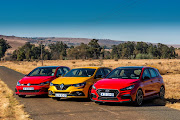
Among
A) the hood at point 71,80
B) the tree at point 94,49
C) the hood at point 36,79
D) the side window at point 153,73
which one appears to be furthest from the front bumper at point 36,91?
the tree at point 94,49

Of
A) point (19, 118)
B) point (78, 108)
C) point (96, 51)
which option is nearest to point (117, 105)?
point (78, 108)

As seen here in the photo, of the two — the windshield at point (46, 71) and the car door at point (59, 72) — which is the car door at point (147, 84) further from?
the windshield at point (46, 71)

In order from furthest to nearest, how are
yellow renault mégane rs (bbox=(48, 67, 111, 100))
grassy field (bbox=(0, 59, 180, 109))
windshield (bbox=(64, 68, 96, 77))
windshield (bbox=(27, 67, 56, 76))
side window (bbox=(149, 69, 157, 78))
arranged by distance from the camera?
windshield (bbox=(27, 67, 56, 76)) < grassy field (bbox=(0, 59, 180, 109)) < windshield (bbox=(64, 68, 96, 77)) < side window (bbox=(149, 69, 157, 78)) < yellow renault mégane rs (bbox=(48, 67, 111, 100))

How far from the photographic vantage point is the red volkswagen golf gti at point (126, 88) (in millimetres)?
10055

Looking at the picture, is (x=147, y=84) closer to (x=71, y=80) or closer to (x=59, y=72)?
(x=71, y=80)

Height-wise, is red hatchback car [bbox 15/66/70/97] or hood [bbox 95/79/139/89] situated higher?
hood [bbox 95/79/139/89]

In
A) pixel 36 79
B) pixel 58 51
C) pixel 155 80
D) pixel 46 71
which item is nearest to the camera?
pixel 155 80

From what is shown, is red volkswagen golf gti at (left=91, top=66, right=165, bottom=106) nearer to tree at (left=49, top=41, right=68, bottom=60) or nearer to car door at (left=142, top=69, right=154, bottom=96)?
car door at (left=142, top=69, right=154, bottom=96)

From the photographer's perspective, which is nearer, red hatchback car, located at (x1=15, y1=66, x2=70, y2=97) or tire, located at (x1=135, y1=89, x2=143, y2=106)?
tire, located at (x1=135, y1=89, x2=143, y2=106)

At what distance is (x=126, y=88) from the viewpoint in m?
10.1

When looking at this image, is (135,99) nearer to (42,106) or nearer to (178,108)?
(178,108)

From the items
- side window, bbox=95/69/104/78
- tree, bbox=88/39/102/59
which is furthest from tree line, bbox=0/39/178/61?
side window, bbox=95/69/104/78

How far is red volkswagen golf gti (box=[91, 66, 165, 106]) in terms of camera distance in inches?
396

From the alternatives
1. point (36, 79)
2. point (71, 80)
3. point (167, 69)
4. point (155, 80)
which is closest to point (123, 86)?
point (155, 80)
